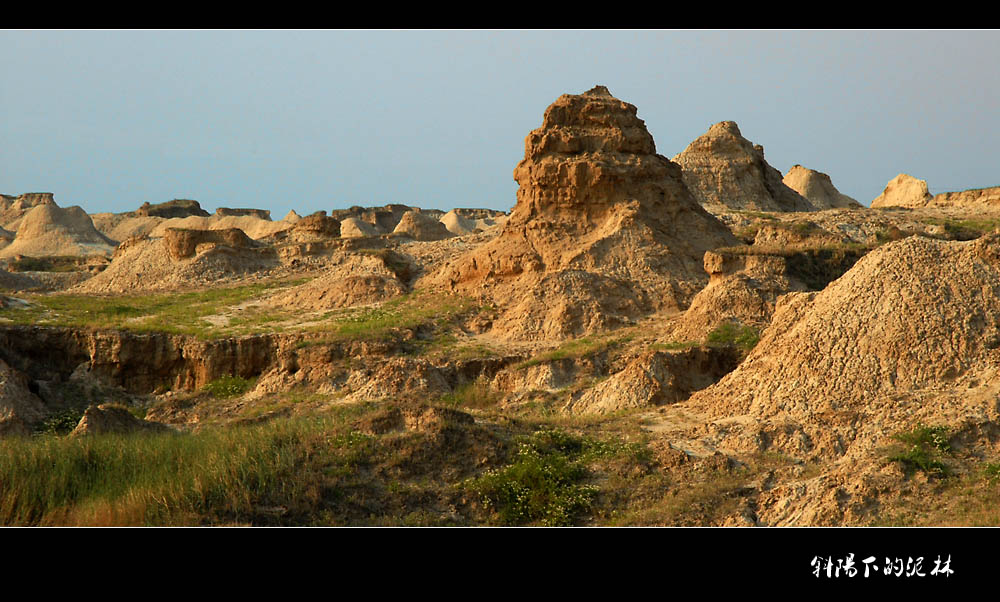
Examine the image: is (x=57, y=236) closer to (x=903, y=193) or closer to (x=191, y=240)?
(x=191, y=240)

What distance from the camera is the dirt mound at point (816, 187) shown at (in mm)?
54219

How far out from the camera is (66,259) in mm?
49219

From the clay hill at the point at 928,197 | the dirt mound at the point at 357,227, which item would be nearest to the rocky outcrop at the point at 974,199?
the clay hill at the point at 928,197

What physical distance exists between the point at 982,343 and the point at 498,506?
7.04 m

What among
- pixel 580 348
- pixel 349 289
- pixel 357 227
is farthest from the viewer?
pixel 357 227

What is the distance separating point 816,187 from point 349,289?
35.6 m

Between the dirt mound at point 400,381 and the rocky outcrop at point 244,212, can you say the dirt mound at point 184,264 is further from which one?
the rocky outcrop at point 244,212

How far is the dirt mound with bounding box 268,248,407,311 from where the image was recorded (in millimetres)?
26844

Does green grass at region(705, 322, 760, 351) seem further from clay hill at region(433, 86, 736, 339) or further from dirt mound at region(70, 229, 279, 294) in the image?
dirt mound at region(70, 229, 279, 294)

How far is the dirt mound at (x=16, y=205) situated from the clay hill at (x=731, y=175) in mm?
58074

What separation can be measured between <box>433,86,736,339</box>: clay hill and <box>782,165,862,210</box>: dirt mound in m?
28.9

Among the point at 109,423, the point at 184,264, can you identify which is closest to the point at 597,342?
the point at 109,423

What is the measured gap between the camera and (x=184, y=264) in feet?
109

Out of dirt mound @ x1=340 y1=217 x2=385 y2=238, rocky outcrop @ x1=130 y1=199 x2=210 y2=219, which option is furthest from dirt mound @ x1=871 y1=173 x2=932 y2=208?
rocky outcrop @ x1=130 y1=199 x2=210 y2=219
